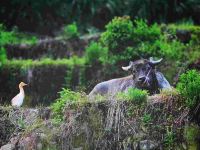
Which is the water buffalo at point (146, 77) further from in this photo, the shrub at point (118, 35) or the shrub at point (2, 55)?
the shrub at point (2, 55)

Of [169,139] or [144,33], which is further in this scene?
[144,33]

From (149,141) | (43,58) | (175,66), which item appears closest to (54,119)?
(149,141)

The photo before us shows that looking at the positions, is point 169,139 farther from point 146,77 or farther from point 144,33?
point 144,33

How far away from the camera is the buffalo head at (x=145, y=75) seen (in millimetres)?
17472

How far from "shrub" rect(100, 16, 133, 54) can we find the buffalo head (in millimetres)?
3575

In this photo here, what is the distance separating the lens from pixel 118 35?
2127 cm

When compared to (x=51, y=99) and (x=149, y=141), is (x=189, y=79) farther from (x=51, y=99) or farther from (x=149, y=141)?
(x=51, y=99)

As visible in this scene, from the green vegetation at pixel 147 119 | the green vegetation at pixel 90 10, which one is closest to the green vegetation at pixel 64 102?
the green vegetation at pixel 147 119

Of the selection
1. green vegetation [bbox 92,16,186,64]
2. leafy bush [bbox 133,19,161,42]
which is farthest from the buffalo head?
leafy bush [bbox 133,19,161,42]

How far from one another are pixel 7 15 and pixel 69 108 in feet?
44.5

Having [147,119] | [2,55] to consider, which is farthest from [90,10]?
[147,119]

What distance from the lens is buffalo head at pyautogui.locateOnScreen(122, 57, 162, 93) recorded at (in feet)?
57.3

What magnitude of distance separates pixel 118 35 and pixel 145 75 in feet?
12.8

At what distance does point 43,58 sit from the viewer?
2442 cm
